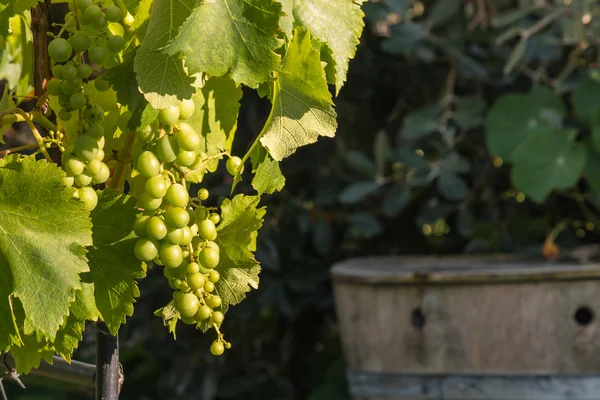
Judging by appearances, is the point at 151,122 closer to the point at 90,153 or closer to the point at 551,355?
the point at 90,153

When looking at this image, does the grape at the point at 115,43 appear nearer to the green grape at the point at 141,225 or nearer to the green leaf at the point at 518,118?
the green grape at the point at 141,225

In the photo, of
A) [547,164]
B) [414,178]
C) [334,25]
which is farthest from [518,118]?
[334,25]

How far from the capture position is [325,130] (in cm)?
44

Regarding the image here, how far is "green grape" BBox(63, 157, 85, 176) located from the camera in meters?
0.41

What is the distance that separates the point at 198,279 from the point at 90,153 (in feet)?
0.29

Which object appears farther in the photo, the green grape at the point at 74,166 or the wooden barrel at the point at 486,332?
the wooden barrel at the point at 486,332

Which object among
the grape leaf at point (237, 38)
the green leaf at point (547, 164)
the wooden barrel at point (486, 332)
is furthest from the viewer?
the green leaf at point (547, 164)

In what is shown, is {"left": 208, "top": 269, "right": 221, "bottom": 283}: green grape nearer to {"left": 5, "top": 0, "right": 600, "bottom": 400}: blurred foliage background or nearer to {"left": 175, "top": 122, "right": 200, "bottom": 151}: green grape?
{"left": 175, "top": 122, "right": 200, "bottom": 151}: green grape

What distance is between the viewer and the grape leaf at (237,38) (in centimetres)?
39

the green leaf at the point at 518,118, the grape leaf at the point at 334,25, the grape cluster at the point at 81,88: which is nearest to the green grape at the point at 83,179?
the grape cluster at the point at 81,88

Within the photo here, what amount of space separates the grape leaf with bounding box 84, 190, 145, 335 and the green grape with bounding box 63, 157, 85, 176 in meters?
0.03

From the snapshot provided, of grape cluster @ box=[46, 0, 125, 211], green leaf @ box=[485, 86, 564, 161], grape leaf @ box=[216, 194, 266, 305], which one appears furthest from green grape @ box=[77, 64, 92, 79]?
green leaf @ box=[485, 86, 564, 161]

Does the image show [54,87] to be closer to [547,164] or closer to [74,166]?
[74,166]

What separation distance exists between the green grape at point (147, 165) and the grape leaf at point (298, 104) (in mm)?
57
